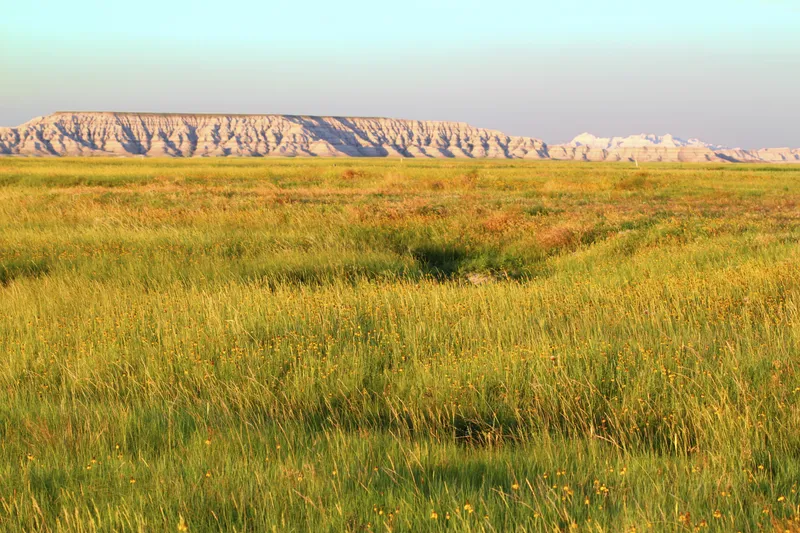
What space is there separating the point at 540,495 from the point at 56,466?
2.67m

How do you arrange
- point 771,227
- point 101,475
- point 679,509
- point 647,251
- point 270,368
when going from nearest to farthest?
1. point 679,509
2. point 101,475
3. point 270,368
4. point 647,251
5. point 771,227

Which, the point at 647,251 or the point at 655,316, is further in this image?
the point at 647,251

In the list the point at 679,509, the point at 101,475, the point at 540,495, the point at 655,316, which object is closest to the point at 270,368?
the point at 101,475

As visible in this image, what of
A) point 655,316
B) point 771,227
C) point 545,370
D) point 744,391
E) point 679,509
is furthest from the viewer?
point 771,227

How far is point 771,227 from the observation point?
16.1 meters

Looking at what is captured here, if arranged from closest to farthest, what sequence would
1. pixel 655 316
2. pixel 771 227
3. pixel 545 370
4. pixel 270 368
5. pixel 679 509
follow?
pixel 679 509 < pixel 545 370 < pixel 270 368 < pixel 655 316 < pixel 771 227

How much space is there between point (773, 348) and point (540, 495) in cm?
341

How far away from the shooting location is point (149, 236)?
1444 centimetres

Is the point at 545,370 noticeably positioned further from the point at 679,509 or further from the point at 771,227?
the point at 771,227

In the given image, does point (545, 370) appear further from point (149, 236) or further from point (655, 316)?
point (149, 236)

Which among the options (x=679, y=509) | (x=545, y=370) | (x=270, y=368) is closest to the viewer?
(x=679, y=509)

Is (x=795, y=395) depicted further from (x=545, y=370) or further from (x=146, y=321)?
(x=146, y=321)

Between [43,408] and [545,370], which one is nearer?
[43,408]

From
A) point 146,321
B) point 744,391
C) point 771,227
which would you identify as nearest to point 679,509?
point 744,391
